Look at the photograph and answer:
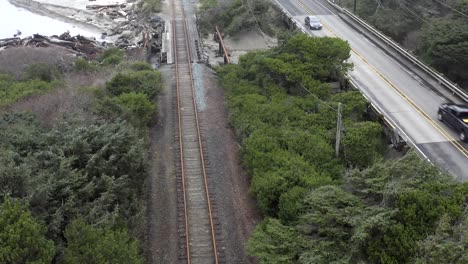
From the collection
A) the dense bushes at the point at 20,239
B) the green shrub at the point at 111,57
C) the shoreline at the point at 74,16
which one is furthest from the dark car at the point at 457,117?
the shoreline at the point at 74,16

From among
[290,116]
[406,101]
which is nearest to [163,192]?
[290,116]

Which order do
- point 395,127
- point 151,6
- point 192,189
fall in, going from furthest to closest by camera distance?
point 151,6, point 395,127, point 192,189

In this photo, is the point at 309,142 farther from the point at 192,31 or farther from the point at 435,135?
the point at 192,31

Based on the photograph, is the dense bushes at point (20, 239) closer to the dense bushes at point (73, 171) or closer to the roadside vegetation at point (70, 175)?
the roadside vegetation at point (70, 175)

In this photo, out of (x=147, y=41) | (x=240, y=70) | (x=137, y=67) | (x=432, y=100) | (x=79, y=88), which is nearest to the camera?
(x=79, y=88)

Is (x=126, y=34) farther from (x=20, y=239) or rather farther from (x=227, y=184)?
(x=20, y=239)

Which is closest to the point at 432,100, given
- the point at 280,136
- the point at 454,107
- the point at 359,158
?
the point at 454,107

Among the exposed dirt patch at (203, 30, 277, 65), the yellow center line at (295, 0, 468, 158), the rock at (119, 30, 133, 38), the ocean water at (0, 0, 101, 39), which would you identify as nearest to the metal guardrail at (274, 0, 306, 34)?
the exposed dirt patch at (203, 30, 277, 65)
